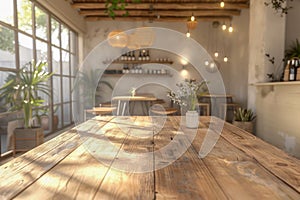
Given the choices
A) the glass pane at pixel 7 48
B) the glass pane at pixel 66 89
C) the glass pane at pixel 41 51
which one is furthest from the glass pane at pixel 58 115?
the glass pane at pixel 7 48

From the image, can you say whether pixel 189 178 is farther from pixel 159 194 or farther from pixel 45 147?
pixel 45 147

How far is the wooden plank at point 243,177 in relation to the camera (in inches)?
24.6

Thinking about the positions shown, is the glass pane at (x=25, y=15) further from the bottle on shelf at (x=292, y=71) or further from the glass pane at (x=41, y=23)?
the bottle on shelf at (x=292, y=71)

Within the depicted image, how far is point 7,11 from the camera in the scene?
3.07m

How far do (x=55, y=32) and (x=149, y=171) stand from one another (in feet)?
15.7

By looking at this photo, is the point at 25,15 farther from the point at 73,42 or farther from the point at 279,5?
the point at 279,5

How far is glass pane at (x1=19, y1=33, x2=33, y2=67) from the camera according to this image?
134 inches

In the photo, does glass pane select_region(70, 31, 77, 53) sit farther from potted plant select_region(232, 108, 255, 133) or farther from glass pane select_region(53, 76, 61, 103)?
potted plant select_region(232, 108, 255, 133)

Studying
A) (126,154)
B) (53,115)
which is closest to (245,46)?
(53,115)

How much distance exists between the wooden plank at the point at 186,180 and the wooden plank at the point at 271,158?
22cm

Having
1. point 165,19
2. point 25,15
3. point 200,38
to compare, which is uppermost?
point 165,19

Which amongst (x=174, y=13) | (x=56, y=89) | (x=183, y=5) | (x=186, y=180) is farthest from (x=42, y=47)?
(x=186, y=180)

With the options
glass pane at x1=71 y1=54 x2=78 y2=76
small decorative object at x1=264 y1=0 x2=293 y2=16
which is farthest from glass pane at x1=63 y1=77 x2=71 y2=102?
small decorative object at x1=264 y1=0 x2=293 y2=16

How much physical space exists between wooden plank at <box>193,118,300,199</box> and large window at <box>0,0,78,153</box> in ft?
9.43
